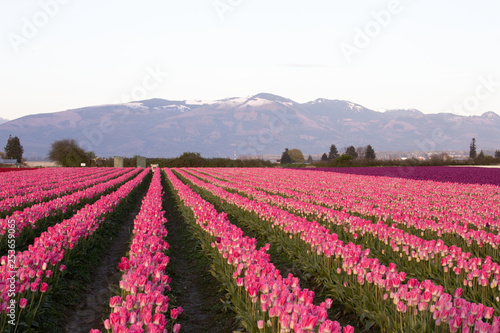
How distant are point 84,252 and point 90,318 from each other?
2664mm

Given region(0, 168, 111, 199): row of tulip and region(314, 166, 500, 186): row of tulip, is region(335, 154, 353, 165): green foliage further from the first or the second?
region(0, 168, 111, 199): row of tulip

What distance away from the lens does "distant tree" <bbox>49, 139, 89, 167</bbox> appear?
88.8m

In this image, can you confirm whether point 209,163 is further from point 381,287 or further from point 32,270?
point 381,287

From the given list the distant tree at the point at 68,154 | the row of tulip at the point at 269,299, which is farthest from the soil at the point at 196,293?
the distant tree at the point at 68,154

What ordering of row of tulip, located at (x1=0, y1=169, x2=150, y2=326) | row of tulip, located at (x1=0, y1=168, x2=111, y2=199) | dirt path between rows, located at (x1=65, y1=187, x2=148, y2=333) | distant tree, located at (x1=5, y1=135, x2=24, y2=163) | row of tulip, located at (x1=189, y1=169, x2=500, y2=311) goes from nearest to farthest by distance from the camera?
row of tulip, located at (x1=0, y1=169, x2=150, y2=326)
row of tulip, located at (x1=189, y1=169, x2=500, y2=311)
dirt path between rows, located at (x1=65, y1=187, x2=148, y2=333)
row of tulip, located at (x1=0, y1=168, x2=111, y2=199)
distant tree, located at (x1=5, y1=135, x2=24, y2=163)

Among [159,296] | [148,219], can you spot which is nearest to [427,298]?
[159,296]

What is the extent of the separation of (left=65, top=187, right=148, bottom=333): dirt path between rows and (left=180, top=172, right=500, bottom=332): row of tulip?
355 cm

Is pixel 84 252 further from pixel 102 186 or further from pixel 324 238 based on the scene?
pixel 102 186

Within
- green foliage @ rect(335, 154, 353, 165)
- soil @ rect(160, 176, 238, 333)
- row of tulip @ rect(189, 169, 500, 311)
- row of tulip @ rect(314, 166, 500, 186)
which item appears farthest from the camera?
green foliage @ rect(335, 154, 353, 165)

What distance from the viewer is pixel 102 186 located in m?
20.4

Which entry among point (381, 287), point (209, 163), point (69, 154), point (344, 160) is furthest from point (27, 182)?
Answer: point (69, 154)

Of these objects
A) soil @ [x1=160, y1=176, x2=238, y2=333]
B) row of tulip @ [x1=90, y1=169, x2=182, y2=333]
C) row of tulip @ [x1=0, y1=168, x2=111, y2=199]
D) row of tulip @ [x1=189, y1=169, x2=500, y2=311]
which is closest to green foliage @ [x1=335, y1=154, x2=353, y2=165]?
row of tulip @ [x1=0, y1=168, x2=111, y2=199]

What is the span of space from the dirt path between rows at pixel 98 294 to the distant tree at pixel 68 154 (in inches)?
3296

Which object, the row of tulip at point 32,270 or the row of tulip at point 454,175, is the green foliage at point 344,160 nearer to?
the row of tulip at point 454,175
